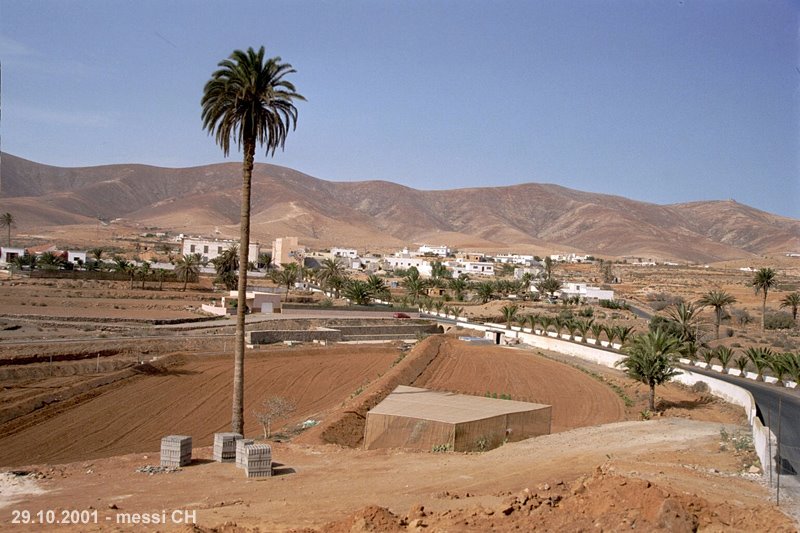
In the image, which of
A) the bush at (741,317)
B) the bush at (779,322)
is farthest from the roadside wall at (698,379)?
the bush at (741,317)

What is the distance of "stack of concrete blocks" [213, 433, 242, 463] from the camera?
16.8 meters

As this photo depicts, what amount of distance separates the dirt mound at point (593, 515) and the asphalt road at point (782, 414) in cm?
253

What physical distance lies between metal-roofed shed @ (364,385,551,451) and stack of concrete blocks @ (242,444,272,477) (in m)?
5.59

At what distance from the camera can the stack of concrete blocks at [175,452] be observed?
52.6 feet

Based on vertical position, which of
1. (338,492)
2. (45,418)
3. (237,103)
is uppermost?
(237,103)

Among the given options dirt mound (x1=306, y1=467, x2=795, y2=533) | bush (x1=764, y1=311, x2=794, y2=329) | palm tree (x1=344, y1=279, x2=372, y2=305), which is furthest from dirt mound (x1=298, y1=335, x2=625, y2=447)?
bush (x1=764, y1=311, x2=794, y2=329)

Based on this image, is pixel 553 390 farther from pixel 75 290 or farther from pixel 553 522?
pixel 75 290

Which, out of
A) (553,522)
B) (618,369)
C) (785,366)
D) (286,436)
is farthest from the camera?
(618,369)

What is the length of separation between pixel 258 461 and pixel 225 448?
2.01 meters

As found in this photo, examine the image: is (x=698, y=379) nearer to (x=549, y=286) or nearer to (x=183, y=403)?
(x=183, y=403)

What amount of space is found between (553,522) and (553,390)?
2551 cm

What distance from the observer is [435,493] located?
1336 cm

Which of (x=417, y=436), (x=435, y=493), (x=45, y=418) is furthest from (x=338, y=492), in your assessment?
(x=45, y=418)

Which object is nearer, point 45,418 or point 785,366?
point 45,418
